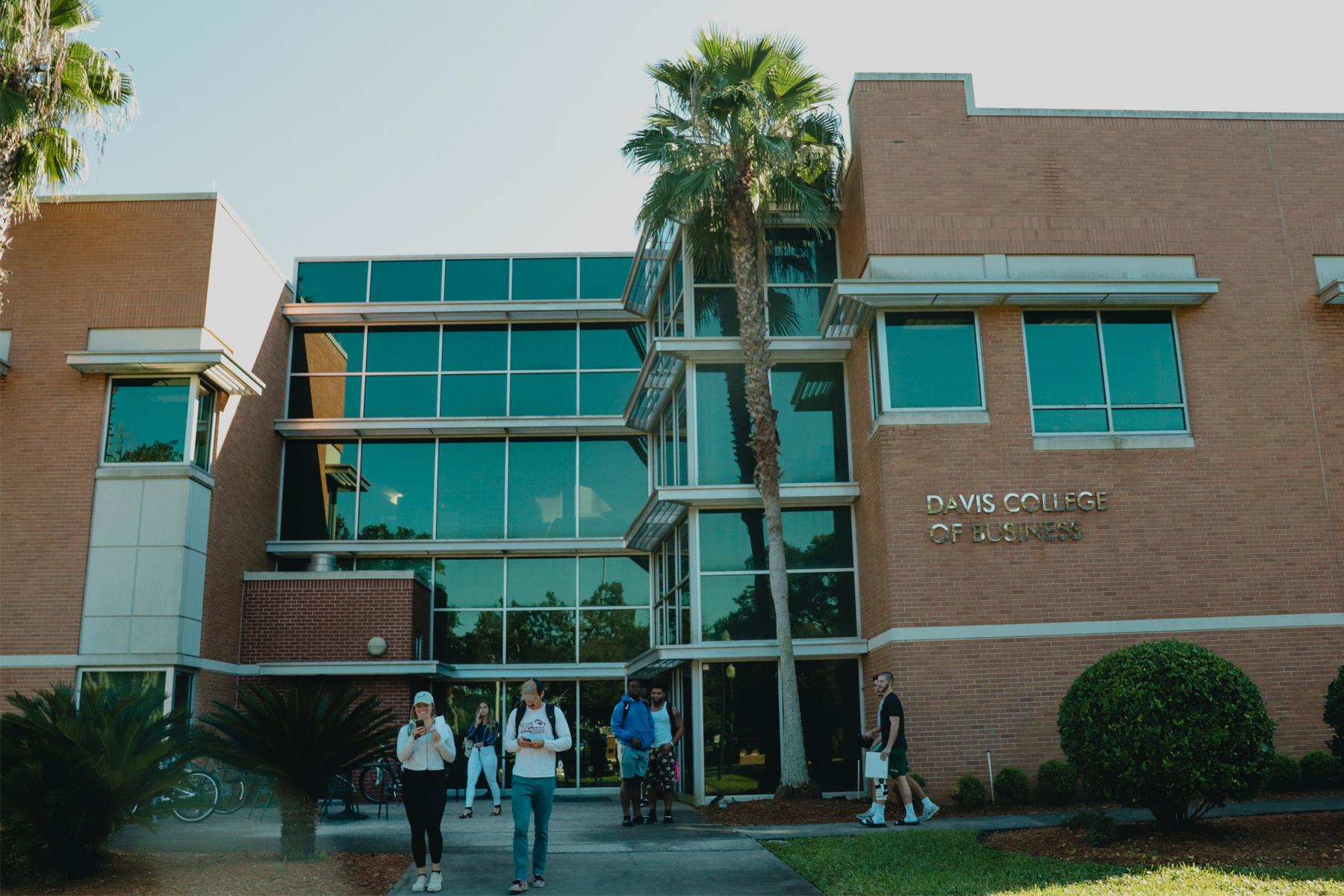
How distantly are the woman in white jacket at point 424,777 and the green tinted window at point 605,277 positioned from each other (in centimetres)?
1728

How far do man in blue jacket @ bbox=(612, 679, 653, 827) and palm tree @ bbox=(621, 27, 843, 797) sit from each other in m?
2.87

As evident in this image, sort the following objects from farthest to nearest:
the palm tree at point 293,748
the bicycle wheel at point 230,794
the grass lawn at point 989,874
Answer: the bicycle wheel at point 230,794, the palm tree at point 293,748, the grass lawn at point 989,874

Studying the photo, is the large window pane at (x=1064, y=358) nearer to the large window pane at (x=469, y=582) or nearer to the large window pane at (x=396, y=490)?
the large window pane at (x=469, y=582)

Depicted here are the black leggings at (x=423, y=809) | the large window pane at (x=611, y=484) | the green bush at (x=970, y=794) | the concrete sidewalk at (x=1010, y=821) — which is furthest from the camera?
the large window pane at (x=611, y=484)

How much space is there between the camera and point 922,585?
54.3 feet

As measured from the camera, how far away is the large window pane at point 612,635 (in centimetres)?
2442

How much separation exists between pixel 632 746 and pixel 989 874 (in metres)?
5.80

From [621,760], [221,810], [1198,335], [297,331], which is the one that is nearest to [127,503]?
[221,810]

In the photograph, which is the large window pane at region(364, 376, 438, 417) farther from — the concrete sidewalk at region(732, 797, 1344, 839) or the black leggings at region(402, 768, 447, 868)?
the black leggings at region(402, 768, 447, 868)

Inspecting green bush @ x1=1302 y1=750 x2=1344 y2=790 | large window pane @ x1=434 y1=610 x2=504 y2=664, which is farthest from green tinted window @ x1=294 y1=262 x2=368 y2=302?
green bush @ x1=1302 y1=750 x2=1344 y2=790

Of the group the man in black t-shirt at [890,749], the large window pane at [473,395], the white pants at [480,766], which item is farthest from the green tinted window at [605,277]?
the man in black t-shirt at [890,749]

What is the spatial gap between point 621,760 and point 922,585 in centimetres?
484

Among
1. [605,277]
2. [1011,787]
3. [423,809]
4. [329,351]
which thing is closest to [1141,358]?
[1011,787]

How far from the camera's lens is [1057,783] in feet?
50.5
